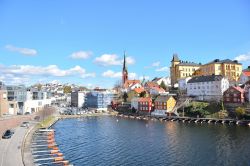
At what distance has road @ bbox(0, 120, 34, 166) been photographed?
37469mm

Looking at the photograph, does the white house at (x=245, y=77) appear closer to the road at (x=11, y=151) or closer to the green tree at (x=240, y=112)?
the green tree at (x=240, y=112)

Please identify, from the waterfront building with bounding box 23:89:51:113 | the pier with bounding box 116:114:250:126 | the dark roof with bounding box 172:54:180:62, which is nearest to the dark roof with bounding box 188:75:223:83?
the pier with bounding box 116:114:250:126

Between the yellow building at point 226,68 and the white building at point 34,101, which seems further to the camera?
the yellow building at point 226,68

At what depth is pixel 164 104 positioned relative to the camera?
108 metres

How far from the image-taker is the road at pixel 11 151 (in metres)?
37.5

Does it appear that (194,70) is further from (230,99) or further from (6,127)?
(6,127)

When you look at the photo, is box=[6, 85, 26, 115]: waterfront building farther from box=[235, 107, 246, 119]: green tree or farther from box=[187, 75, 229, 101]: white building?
box=[235, 107, 246, 119]: green tree

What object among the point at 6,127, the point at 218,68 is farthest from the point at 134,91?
the point at 6,127

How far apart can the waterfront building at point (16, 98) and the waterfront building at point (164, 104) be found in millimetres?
47444

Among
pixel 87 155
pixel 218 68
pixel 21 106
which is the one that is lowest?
pixel 87 155

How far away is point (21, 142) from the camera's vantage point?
166 ft

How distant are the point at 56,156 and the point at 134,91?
3828 inches

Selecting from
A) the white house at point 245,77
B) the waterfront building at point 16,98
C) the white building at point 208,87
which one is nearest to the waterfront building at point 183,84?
the white building at point 208,87

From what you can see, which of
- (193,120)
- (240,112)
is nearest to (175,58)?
(193,120)
